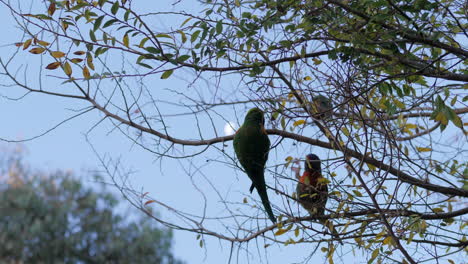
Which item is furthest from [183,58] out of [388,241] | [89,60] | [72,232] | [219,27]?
[72,232]

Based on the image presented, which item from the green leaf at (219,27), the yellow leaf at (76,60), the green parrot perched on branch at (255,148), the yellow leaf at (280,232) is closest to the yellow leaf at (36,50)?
the yellow leaf at (76,60)

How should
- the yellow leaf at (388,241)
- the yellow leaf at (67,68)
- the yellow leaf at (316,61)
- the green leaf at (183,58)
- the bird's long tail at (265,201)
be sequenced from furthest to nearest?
the bird's long tail at (265,201) < the yellow leaf at (316,61) < the yellow leaf at (67,68) < the green leaf at (183,58) < the yellow leaf at (388,241)

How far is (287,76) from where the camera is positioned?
3.00 meters

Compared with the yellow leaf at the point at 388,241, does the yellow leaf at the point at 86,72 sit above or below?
above

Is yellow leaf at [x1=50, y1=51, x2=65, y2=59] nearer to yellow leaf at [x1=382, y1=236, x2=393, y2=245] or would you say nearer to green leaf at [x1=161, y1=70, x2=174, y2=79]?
green leaf at [x1=161, y1=70, x2=174, y2=79]

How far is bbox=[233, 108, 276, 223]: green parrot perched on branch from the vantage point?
10.2 feet

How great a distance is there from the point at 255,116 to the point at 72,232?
5744mm

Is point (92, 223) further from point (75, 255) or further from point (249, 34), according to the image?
point (249, 34)

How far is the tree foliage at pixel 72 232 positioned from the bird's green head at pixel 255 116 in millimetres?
5143

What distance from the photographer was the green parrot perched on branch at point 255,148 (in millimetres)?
3104

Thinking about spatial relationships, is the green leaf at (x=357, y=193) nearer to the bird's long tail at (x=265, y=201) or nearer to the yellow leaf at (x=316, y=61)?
the bird's long tail at (x=265, y=201)

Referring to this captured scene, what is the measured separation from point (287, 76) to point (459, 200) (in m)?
1.21

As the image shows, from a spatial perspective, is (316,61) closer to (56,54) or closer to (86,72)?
(86,72)

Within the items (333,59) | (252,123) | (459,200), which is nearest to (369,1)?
(333,59)
